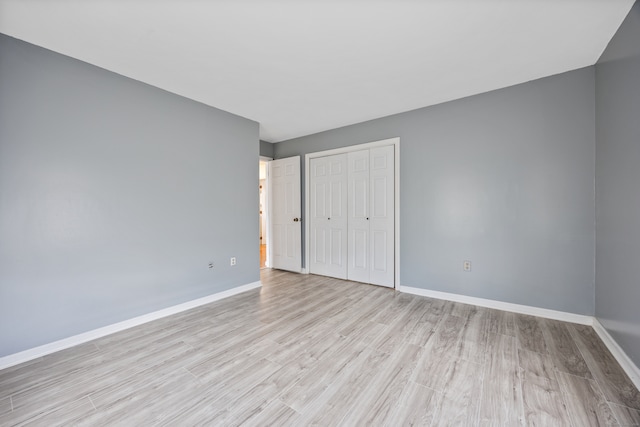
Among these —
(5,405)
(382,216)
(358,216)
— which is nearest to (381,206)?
(382,216)

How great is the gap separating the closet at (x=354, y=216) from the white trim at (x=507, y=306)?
47 cm

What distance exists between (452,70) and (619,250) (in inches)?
79.4

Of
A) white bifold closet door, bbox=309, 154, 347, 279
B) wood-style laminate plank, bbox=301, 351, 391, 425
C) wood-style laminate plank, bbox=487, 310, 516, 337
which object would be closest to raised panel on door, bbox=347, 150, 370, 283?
white bifold closet door, bbox=309, 154, 347, 279

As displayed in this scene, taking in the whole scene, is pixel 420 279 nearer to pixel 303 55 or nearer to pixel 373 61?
pixel 373 61

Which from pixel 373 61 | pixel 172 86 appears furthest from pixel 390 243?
pixel 172 86

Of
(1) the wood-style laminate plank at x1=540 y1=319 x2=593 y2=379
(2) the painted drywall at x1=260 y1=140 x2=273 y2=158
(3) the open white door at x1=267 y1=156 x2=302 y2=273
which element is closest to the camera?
(1) the wood-style laminate plank at x1=540 y1=319 x2=593 y2=379

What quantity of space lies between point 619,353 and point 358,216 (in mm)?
2824

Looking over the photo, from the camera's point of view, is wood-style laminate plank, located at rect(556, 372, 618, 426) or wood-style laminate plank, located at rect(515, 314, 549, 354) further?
wood-style laminate plank, located at rect(515, 314, 549, 354)

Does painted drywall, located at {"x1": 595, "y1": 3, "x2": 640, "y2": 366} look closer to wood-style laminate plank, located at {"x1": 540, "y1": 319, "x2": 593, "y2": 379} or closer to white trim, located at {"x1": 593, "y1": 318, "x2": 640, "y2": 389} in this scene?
white trim, located at {"x1": 593, "y1": 318, "x2": 640, "y2": 389}

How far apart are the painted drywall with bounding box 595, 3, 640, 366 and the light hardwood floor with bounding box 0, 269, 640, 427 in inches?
14.1

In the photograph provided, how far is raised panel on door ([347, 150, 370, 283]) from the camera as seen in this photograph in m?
3.87

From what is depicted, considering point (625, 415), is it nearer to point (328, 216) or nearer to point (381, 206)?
point (381, 206)

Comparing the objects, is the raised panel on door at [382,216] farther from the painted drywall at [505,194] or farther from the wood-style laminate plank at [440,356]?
the wood-style laminate plank at [440,356]

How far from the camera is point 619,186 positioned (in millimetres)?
1900
